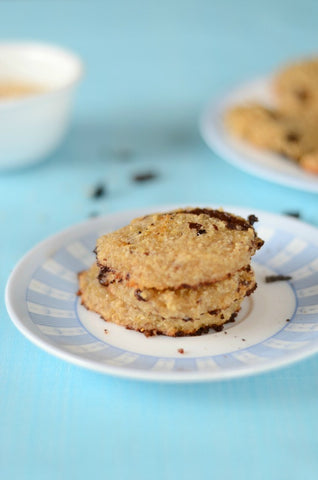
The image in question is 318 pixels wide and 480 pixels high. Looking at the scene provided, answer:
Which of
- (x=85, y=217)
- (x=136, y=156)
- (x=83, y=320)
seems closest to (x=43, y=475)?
(x=83, y=320)

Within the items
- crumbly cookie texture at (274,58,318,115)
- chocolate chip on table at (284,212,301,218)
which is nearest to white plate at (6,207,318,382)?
chocolate chip on table at (284,212,301,218)

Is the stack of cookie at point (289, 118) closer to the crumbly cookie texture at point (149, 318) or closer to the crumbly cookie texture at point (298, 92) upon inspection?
the crumbly cookie texture at point (298, 92)

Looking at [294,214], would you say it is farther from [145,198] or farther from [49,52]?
[49,52]

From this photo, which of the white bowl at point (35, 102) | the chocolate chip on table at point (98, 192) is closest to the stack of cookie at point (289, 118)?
the chocolate chip on table at point (98, 192)

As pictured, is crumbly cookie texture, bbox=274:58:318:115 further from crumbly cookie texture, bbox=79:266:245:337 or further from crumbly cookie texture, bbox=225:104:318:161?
crumbly cookie texture, bbox=79:266:245:337

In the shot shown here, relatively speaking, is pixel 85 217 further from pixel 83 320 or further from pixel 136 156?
pixel 83 320
